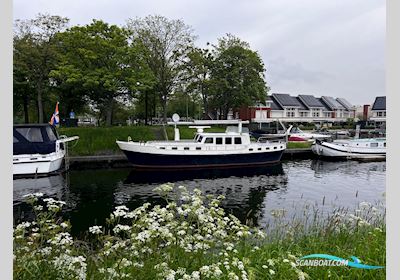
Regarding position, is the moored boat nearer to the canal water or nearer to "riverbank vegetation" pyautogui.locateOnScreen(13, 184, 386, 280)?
the canal water

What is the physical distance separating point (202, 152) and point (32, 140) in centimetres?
1009

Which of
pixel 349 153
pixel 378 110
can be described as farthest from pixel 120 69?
pixel 378 110

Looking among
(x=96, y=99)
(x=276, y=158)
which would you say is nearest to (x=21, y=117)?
(x=96, y=99)

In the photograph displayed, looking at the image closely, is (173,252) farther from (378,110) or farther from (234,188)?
(378,110)

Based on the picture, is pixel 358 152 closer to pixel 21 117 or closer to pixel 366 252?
pixel 366 252

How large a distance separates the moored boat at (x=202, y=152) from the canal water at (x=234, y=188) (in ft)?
2.60

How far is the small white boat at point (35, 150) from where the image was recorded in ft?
60.8

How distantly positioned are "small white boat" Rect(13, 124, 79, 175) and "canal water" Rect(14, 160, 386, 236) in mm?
898

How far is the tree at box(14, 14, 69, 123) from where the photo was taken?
25703 mm

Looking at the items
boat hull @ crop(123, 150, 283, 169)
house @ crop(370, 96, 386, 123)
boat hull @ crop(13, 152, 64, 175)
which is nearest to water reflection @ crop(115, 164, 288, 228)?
boat hull @ crop(123, 150, 283, 169)

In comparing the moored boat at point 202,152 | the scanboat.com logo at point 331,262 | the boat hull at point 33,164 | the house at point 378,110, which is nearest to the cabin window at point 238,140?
the moored boat at point 202,152

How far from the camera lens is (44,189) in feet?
51.9

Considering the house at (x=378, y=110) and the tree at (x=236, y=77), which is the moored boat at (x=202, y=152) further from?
the house at (x=378, y=110)

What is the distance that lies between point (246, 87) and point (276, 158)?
1249cm
